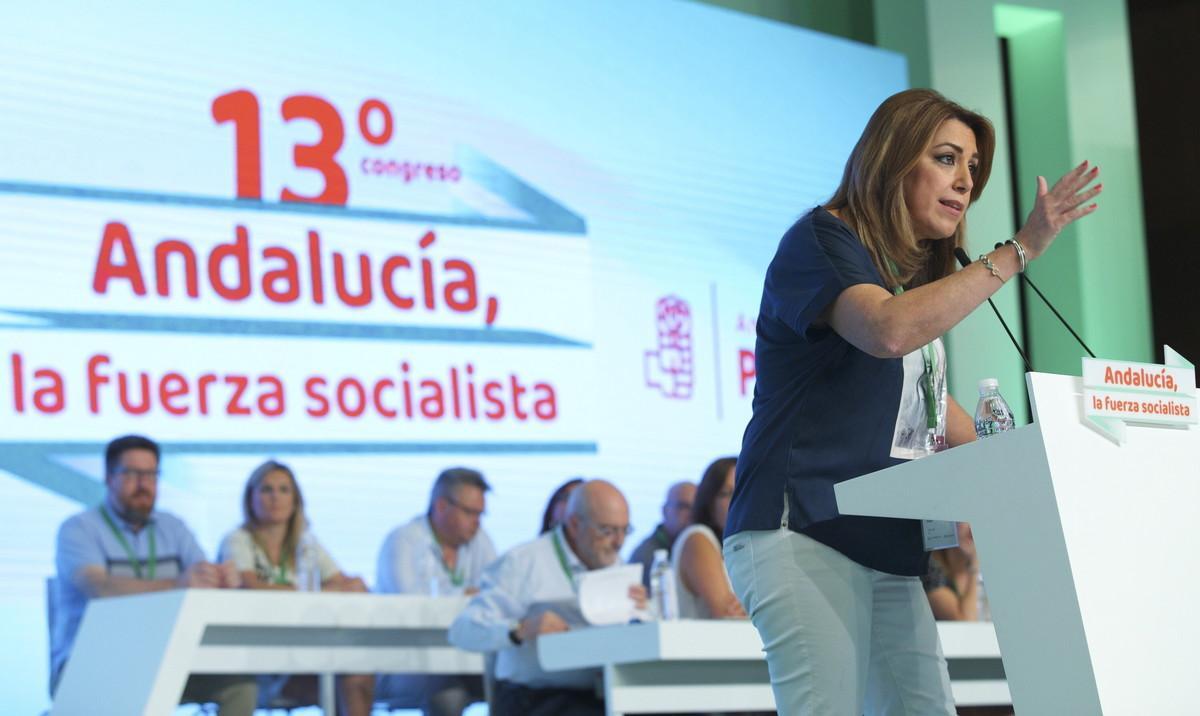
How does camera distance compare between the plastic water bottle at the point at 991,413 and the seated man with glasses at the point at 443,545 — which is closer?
the plastic water bottle at the point at 991,413

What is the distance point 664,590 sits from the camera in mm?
3945

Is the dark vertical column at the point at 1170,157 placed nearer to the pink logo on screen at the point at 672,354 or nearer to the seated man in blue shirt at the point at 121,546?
the pink logo on screen at the point at 672,354

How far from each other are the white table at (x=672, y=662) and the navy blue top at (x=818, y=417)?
1.55 meters

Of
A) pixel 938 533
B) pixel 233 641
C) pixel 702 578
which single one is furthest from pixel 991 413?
pixel 233 641

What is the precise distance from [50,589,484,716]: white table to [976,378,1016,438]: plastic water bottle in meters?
2.38

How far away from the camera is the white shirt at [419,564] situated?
5117mm

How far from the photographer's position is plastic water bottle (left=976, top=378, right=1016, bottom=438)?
1.89 m

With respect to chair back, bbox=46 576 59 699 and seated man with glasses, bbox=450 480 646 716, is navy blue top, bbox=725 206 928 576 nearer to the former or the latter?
seated man with glasses, bbox=450 480 646 716

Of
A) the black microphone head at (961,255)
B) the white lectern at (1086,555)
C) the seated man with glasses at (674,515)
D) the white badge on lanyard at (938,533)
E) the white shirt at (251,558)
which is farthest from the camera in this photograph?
the seated man with glasses at (674,515)

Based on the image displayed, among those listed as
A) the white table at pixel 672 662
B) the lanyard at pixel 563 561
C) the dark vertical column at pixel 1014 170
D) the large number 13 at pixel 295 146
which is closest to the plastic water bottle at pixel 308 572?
the lanyard at pixel 563 561

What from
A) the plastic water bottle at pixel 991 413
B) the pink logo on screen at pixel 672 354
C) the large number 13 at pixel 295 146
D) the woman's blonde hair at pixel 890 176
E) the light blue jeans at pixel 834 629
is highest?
the large number 13 at pixel 295 146

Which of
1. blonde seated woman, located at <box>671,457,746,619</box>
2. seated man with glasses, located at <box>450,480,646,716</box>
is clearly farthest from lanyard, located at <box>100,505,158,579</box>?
blonde seated woman, located at <box>671,457,746,619</box>

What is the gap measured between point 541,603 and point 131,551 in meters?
1.50

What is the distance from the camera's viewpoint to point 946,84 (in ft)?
22.7
